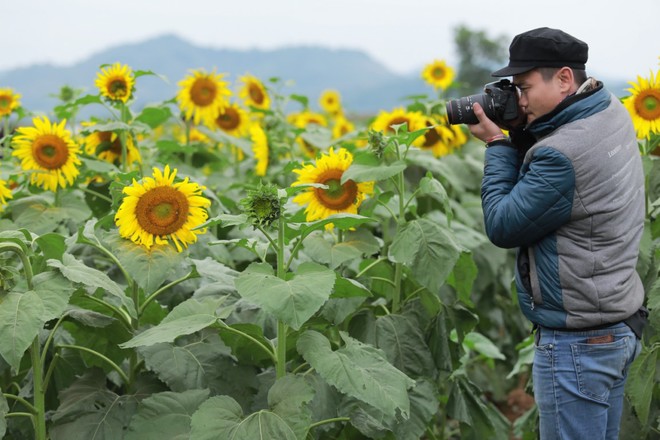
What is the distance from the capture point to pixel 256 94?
5.96m

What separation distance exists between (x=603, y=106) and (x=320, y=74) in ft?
409

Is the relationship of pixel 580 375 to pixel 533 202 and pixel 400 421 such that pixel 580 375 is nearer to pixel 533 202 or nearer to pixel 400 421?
pixel 533 202

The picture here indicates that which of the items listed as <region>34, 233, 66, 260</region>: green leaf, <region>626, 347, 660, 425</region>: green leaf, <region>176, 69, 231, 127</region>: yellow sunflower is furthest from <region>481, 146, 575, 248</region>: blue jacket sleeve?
<region>176, 69, 231, 127</region>: yellow sunflower

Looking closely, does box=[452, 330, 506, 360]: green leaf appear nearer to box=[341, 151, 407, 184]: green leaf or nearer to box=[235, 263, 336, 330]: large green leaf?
box=[341, 151, 407, 184]: green leaf

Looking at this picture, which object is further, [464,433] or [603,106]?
[464,433]

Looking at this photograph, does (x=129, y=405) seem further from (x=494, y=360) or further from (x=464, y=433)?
(x=494, y=360)

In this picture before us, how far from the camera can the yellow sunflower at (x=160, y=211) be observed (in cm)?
290

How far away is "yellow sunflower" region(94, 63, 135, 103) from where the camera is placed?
13.2ft

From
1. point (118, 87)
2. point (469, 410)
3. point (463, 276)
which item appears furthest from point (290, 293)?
point (118, 87)

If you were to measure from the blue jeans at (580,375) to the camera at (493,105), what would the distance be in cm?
65

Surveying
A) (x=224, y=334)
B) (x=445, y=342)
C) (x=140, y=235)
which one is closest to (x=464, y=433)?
(x=445, y=342)

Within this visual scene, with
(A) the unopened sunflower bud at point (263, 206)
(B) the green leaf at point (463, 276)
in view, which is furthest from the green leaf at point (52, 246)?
(B) the green leaf at point (463, 276)

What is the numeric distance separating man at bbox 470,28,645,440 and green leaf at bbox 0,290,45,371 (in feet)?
4.23

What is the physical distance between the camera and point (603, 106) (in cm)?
257
